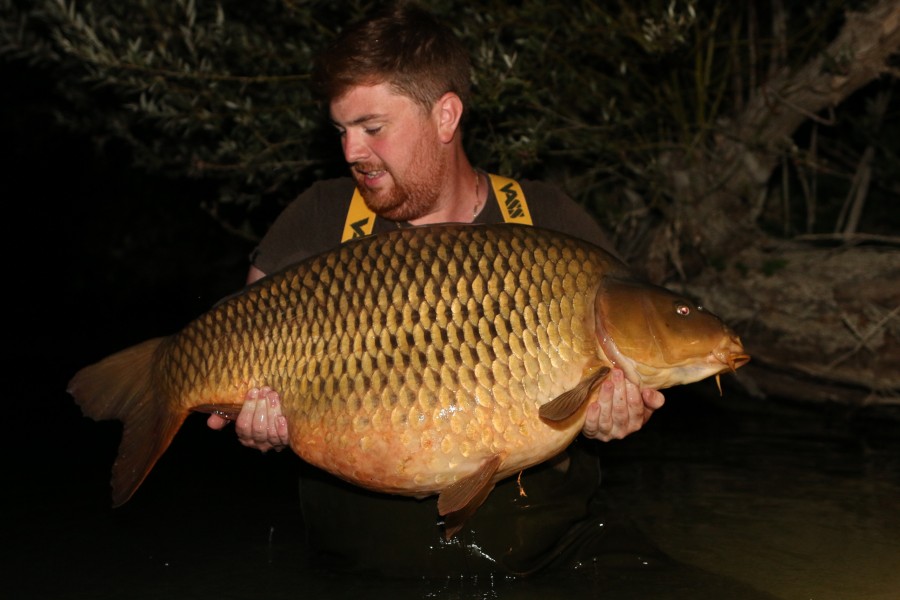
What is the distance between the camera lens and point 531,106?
4.60m

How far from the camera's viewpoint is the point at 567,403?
203 cm

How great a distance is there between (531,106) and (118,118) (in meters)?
2.28

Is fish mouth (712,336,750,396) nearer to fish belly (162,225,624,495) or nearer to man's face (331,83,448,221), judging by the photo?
fish belly (162,225,624,495)

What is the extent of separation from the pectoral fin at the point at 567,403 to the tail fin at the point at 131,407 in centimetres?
77

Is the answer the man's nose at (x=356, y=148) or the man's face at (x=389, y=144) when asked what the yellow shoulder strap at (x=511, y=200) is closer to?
the man's face at (x=389, y=144)

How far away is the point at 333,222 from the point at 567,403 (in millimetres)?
954

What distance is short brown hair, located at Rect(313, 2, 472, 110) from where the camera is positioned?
2494 millimetres

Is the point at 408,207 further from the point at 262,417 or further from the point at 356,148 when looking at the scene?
the point at 262,417

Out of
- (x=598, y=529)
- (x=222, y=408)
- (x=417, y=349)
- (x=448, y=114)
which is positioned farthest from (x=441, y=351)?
(x=598, y=529)

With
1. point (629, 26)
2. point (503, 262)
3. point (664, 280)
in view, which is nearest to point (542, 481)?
point (503, 262)

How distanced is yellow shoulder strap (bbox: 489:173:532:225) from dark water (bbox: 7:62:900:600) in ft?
2.71

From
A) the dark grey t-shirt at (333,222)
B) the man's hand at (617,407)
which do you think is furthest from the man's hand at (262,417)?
the man's hand at (617,407)

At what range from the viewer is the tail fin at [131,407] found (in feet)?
7.44

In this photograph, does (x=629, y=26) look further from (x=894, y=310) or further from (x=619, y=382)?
(x=619, y=382)
